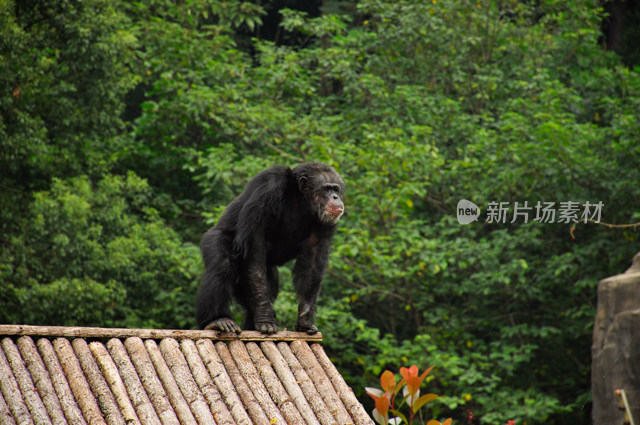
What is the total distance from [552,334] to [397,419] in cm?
858

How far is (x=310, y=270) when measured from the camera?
527cm

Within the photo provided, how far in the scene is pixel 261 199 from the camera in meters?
5.11

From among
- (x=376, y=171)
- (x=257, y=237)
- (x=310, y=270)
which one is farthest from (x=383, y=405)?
(x=376, y=171)

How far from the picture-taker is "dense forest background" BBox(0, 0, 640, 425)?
9.34 metres

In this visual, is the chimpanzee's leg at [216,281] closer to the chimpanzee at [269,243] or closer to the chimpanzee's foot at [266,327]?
the chimpanzee at [269,243]

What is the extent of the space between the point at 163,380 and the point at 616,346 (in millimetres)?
5573

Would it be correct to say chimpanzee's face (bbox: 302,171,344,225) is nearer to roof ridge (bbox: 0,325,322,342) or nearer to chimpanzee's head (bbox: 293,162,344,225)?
chimpanzee's head (bbox: 293,162,344,225)

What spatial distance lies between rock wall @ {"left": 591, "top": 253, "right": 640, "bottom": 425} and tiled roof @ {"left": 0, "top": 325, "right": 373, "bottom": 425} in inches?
175

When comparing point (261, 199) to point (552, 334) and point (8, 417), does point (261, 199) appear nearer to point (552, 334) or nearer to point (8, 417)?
point (8, 417)

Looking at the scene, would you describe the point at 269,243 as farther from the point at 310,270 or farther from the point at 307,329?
the point at 307,329

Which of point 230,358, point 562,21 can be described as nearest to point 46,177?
point 230,358

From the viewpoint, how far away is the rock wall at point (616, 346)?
779 cm

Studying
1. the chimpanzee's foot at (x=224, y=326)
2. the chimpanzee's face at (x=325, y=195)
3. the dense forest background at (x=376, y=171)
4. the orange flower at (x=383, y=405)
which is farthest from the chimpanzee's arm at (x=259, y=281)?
the dense forest background at (x=376, y=171)

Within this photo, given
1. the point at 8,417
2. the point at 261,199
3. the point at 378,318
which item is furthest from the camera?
the point at 378,318
